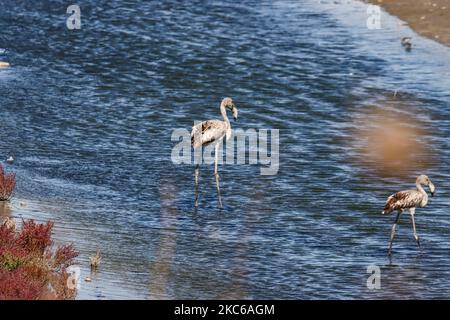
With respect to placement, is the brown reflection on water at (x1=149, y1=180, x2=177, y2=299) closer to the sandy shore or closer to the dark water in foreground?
the dark water in foreground

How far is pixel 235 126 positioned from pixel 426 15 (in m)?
11.5

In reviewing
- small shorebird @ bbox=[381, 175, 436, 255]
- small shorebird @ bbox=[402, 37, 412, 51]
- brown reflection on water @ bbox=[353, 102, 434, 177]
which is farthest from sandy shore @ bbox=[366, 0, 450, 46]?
small shorebird @ bbox=[381, 175, 436, 255]

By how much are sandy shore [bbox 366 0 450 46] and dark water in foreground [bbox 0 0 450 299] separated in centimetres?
47

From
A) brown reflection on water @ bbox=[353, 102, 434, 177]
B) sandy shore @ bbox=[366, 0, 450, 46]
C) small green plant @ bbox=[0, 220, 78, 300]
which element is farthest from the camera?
sandy shore @ bbox=[366, 0, 450, 46]

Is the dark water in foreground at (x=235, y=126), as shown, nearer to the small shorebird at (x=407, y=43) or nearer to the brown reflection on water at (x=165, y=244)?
the brown reflection on water at (x=165, y=244)

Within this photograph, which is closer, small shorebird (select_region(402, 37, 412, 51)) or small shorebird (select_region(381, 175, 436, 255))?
small shorebird (select_region(381, 175, 436, 255))

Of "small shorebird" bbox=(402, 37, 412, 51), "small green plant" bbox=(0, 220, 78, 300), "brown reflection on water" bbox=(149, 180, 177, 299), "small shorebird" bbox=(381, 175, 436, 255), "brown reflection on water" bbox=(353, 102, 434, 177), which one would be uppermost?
"small green plant" bbox=(0, 220, 78, 300)

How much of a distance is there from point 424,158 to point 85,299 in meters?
11.3

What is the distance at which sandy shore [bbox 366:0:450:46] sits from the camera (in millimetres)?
34506

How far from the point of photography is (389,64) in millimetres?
33188

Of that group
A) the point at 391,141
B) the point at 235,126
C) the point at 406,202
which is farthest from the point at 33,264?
the point at 391,141

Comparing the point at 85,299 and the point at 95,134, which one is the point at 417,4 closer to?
the point at 95,134

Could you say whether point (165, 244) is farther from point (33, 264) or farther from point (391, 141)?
point (391, 141)

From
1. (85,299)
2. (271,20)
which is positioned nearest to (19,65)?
(271,20)
